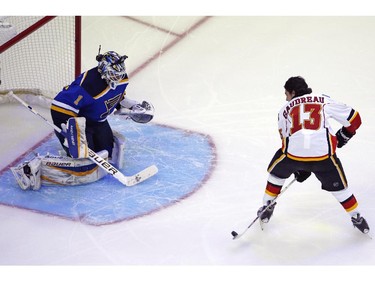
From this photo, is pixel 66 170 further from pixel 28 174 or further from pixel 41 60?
pixel 41 60

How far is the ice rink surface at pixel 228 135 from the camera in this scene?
5.08m

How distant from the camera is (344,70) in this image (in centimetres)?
664

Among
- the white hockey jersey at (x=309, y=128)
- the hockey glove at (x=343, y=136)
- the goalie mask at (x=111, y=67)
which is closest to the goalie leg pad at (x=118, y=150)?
the goalie mask at (x=111, y=67)

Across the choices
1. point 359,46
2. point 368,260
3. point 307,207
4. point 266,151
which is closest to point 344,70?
point 359,46

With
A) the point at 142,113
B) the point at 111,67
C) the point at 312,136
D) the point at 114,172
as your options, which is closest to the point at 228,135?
the point at 142,113

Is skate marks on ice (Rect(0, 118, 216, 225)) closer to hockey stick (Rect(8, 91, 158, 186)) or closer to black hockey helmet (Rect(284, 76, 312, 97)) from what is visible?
hockey stick (Rect(8, 91, 158, 186))

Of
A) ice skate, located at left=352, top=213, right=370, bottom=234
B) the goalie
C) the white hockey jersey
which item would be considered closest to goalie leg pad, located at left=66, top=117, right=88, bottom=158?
the goalie

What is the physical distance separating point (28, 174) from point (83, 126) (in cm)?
35

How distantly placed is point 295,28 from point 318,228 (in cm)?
212

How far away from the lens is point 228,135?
600 cm

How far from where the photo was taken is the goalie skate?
5469mm

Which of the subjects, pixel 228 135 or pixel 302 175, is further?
pixel 228 135

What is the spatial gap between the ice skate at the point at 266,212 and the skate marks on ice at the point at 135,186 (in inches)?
17.7

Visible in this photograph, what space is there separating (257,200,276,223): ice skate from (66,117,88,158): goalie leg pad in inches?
34.3
